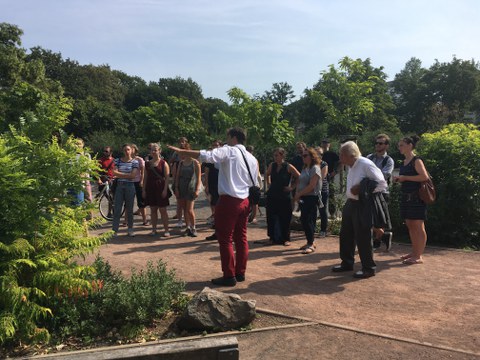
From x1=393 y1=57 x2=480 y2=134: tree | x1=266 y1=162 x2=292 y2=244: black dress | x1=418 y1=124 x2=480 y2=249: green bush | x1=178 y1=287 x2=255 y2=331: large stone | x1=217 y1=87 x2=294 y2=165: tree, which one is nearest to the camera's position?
x1=178 y1=287 x2=255 y2=331: large stone

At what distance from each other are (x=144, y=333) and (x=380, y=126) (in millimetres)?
48217

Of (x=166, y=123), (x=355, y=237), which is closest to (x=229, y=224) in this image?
(x=355, y=237)

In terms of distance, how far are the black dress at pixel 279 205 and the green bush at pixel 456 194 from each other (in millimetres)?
2886

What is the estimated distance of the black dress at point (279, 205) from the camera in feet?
25.8

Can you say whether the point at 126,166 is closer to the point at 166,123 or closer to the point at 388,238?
the point at 388,238

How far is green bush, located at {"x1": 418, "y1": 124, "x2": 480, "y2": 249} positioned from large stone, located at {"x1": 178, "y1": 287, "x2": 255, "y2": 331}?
18.2ft

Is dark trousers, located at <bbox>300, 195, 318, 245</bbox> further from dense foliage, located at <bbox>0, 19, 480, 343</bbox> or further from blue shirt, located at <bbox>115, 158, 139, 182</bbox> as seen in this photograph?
blue shirt, located at <bbox>115, 158, 139, 182</bbox>

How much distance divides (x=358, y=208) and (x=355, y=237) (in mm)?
452

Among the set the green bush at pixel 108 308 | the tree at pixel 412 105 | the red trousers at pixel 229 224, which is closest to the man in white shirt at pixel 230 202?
the red trousers at pixel 229 224

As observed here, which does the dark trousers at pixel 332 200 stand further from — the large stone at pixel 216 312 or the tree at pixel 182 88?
the tree at pixel 182 88

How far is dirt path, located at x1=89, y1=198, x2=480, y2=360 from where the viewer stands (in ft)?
13.1

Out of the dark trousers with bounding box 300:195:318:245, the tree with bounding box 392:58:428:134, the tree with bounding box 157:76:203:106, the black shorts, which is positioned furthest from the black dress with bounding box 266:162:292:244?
the tree with bounding box 157:76:203:106

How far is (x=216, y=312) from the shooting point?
4.21 meters

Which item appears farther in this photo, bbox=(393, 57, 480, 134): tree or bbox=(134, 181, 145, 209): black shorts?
bbox=(393, 57, 480, 134): tree
